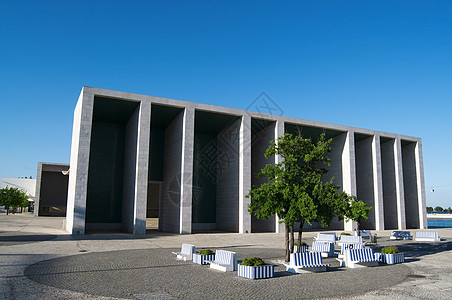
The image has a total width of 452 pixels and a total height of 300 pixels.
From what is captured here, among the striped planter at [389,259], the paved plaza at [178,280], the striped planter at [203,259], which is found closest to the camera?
the paved plaza at [178,280]

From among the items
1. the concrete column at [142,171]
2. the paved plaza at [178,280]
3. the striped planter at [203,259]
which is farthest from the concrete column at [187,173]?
the striped planter at [203,259]

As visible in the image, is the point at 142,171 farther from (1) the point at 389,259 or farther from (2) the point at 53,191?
(2) the point at 53,191

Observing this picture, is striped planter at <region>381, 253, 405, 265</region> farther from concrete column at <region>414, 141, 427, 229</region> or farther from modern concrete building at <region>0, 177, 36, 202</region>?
modern concrete building at <region>0, 177, 36, 202</region>

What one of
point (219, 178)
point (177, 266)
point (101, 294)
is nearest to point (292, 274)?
point (177, 266)

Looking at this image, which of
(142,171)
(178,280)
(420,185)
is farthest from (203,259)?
(420,185)

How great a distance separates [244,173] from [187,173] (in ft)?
19.8

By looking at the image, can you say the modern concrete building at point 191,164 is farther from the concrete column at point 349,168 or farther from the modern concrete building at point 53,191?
the modern concrete building at point 53,191

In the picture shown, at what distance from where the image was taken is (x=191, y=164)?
3122 centimetres

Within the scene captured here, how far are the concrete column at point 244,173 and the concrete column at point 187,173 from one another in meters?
5.42

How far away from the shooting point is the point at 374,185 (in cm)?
4112

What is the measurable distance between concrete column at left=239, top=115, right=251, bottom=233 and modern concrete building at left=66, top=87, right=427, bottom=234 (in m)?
0.10

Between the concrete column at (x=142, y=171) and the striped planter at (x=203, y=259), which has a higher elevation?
the concrete column at (x=142, y=171)

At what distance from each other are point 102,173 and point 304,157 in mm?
26166

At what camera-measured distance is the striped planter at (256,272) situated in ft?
40.0
